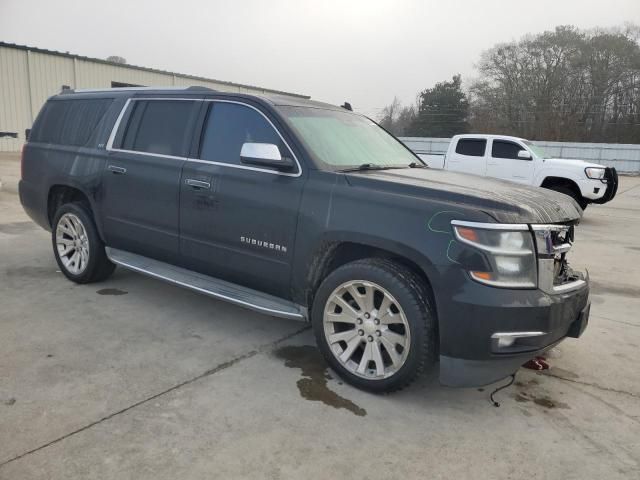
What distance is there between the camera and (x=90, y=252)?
5.01m

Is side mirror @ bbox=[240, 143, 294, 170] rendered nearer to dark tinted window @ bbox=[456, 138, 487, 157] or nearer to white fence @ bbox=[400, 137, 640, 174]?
dark tinted window @ bbox=[456, 138, 487, 157]

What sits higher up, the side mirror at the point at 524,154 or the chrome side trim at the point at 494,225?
the side mirror at the point at 524,154

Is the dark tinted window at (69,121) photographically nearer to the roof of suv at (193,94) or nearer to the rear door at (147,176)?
the roof of suv at (193,94)

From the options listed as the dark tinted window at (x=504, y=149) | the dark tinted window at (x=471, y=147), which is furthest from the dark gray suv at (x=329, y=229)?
the dark tinted window at (x=471, y=147)

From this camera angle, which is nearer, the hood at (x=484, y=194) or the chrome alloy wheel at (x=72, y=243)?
the hood at (x=484, y=194)

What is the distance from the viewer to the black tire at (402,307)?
3023mm

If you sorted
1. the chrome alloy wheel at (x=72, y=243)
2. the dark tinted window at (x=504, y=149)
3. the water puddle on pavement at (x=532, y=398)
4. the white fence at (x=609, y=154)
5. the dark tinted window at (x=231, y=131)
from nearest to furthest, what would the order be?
1. the water puddle on pavement at (x=532, y=398)
2. the dark tinted window at (x=231, y=131)
3. the chrome alloy wheel at (x=72, y=243)
4. the dark tinted window at (x=504, y=149)
5. the white fence at (x=609, y=154)

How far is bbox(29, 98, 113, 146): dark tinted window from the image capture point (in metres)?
5.04

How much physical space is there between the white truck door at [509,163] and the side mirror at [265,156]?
10059 millimetres

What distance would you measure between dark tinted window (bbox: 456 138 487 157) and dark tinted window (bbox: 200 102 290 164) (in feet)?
33.2

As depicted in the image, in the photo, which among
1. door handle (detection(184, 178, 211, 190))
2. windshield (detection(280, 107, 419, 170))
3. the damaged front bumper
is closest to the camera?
the damaged front bumper

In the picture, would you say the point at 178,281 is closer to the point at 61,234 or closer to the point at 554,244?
the point at 61,234

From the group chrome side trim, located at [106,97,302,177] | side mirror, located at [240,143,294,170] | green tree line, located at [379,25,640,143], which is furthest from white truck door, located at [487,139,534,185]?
green tree line, located at [379,25,640,143]

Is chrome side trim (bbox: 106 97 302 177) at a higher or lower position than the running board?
higher
